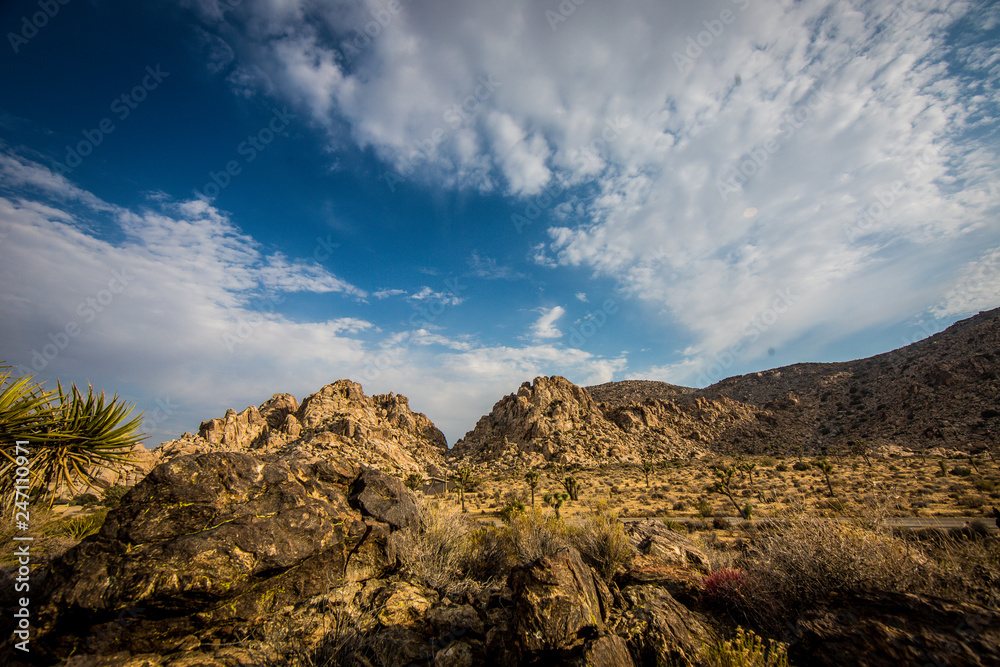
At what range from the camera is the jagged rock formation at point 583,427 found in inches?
2623

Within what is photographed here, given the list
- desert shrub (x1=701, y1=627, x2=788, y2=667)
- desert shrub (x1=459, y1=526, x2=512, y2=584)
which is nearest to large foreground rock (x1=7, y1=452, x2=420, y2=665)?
desert shrub (x1=459, y1=526, x2=512, y2=584)

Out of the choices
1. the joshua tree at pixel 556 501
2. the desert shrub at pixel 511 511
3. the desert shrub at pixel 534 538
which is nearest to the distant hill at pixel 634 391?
the joshua tree at pixel 556 501

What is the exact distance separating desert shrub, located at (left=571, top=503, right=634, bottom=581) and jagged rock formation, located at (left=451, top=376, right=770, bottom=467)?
182 ft

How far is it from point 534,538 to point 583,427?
68.7 metres

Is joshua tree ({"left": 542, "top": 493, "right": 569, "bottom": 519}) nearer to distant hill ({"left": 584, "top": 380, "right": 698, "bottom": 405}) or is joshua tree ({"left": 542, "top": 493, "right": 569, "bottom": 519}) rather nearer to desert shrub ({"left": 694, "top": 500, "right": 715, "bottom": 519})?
desert shrub ({"left": 694, "top": 500, "right": 715, "bottom": 519})

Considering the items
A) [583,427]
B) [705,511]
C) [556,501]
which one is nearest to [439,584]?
[705,511]

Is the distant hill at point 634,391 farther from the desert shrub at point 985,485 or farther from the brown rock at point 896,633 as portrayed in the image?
the brown rock at point 896,633

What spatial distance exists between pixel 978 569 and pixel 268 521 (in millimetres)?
10690

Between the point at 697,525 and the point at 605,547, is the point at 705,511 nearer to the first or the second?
the point at 697,525

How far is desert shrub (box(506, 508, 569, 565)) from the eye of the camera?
8.51 metres

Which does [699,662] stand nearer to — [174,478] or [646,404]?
[174,478]

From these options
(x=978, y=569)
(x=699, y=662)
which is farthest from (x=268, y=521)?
(x=978, y=569)

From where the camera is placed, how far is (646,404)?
84.4 metres

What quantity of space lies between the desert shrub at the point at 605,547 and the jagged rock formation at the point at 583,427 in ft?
182
